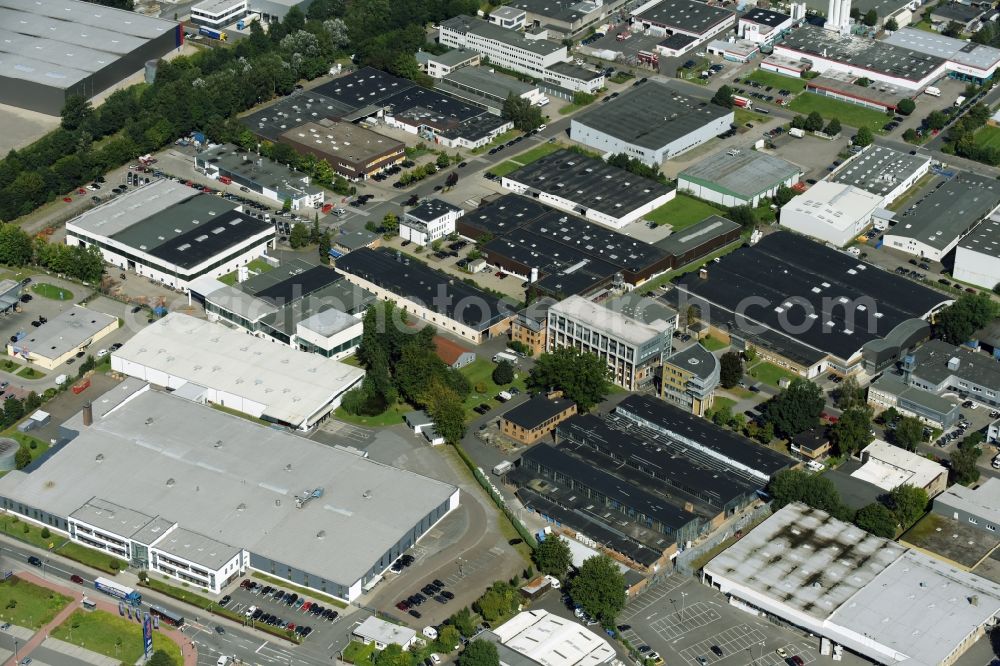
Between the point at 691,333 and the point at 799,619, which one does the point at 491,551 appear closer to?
the point at 799,619

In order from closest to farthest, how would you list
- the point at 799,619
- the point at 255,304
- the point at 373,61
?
the point at 799,619
the point at 255,304
the point at 373,61

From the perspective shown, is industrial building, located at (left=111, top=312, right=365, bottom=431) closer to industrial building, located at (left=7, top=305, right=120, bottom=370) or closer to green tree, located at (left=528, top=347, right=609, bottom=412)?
industrial building, located at (left=7, top=305, right=120, bottom=370)

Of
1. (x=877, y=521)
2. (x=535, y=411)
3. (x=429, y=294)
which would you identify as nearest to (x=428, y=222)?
(x=429, y=294)

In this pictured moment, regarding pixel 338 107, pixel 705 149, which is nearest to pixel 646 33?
pixel 705 149

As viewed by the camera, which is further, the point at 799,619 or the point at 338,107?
the point at 338,107

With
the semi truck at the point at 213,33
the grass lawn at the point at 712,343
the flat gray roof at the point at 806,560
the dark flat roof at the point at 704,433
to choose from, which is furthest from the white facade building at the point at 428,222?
the semi truck at the point at 213,33

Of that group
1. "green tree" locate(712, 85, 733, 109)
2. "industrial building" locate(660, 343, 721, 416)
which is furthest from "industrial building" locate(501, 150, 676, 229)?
"industrial building" locate(660, 343, 721, 416)
